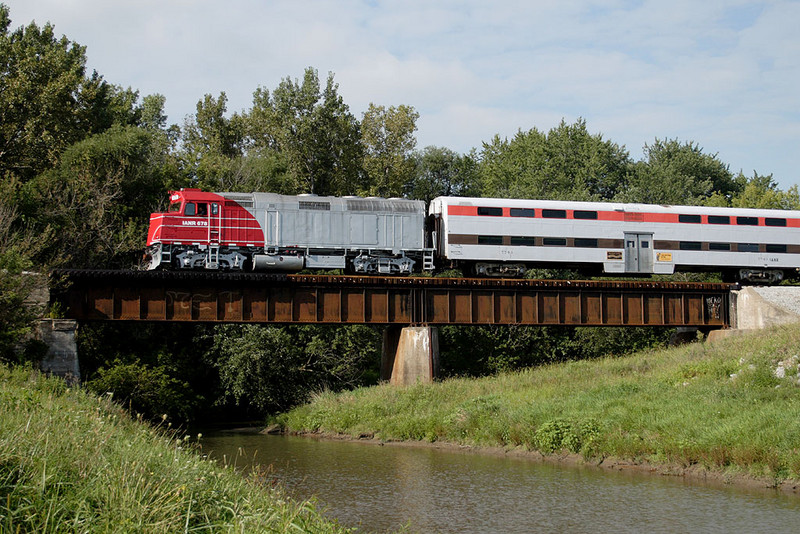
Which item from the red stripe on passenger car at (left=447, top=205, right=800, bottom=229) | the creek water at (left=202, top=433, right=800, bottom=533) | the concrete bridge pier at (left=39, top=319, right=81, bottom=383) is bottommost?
the creek water at (left=202, top=433, right=800, bottom=533)

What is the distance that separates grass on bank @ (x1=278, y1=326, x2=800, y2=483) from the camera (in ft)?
77.0

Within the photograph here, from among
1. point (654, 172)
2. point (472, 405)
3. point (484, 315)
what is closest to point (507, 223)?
point (484, 315)

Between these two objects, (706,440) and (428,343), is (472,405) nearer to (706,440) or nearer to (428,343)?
(428,343)

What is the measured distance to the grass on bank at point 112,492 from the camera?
10414mm

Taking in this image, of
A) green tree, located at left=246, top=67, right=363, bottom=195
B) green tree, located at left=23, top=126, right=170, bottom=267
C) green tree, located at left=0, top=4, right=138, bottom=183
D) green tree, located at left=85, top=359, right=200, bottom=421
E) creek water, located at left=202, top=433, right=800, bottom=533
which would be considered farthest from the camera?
green tree, located at left=246, top=67, right=363, bottom=195

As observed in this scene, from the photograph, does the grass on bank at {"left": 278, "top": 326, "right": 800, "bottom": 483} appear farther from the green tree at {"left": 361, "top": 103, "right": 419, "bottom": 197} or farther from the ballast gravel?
the green tree at {"left": 361, "top": 103, "right": 419, "bottom": 197}

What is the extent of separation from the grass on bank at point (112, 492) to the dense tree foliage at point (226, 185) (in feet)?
59.0

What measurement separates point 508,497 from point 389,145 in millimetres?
57505

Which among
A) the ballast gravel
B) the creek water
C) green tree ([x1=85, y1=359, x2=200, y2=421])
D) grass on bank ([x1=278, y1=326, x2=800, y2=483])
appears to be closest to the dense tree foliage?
green tree ([x1=85, y1=359, x2=200, y2=421])

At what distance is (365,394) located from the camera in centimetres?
3750

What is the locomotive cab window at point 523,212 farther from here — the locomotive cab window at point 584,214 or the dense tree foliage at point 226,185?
the dense tree foliage at point 226,185

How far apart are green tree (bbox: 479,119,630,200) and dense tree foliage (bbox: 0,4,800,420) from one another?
8.6 inches

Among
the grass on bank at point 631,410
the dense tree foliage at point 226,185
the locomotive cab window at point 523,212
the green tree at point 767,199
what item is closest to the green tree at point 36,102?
the dense tree foliage at point 226,185

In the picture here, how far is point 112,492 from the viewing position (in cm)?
1083
